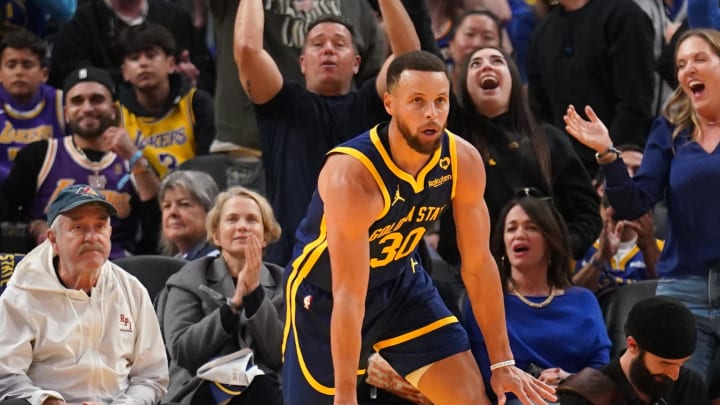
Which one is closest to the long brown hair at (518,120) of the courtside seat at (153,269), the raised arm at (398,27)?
the raised arm at (398,27)

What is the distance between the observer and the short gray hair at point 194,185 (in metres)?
6.80

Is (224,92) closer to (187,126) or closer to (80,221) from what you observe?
(187,126)

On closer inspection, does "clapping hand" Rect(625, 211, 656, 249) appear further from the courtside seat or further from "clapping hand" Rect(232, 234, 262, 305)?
the courtside seat

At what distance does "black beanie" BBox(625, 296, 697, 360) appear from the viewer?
498 centimetres

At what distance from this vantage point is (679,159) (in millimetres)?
5738

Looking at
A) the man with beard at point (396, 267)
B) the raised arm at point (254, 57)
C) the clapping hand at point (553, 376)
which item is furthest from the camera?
the raised arm at point (254, 57)

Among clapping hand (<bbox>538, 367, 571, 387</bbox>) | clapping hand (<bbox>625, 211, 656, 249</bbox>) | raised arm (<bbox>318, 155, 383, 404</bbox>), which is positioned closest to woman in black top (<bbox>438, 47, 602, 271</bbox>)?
clapping hand (<bbox>625, 211, 656, 249</bbox>)

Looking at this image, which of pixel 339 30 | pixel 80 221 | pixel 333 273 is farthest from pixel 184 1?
pixel 333 273

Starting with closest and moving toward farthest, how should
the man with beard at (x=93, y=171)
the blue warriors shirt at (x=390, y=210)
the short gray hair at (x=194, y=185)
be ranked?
the blue warriors shirt at (x=390, y=210)
the short gray hair at (x=194, y=185)
the man with beard at (x=93, y=171)

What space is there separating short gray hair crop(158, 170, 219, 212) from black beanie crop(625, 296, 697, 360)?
8.55 ft

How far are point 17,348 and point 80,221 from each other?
0.58m

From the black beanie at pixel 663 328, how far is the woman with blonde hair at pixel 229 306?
1.65 meters

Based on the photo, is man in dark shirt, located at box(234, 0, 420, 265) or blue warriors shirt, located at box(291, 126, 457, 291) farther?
man in dark shirt, located at box(234, 0, 420, 265)

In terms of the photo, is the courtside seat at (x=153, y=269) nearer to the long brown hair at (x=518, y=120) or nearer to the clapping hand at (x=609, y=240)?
the long brown hair at (x=518, y=120)
